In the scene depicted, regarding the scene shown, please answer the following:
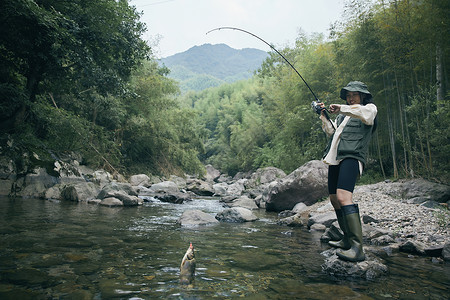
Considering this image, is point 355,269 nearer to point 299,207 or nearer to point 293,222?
point 293,222

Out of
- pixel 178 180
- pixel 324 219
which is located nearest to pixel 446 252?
pixel 324 219

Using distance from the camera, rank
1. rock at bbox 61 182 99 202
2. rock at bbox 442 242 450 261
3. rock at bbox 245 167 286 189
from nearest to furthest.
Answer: rock at bbox 442 242 450 261
rock at bbox 61 182 99 202
rock at bbox 245 167 286 189

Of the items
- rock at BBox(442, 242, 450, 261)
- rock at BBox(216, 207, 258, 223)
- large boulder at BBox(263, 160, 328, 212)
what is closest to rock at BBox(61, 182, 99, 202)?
rock at BBox(216, 207, 258, 223)

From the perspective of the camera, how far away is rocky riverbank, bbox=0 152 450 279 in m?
4.53

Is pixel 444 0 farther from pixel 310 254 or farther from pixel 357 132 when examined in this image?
pixel 310 254

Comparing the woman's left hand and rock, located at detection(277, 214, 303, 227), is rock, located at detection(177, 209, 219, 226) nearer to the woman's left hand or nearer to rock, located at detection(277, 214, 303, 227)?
rock, located at detection(277, 214, 303, 227)

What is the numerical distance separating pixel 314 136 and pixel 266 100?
1479 cm

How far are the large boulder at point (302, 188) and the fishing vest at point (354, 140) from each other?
6.91 meters

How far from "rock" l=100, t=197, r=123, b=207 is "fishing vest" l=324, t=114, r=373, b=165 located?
7.66 m

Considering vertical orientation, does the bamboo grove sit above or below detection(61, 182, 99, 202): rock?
above

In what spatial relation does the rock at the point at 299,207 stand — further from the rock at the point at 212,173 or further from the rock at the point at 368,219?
the rock at the point at 212,173

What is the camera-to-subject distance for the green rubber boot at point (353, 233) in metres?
3.07

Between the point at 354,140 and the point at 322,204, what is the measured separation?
6.19 meters

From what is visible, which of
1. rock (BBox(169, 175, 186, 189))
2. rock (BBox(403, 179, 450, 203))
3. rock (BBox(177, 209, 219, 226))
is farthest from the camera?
rock (BBox(169, 175, 186, 189))
